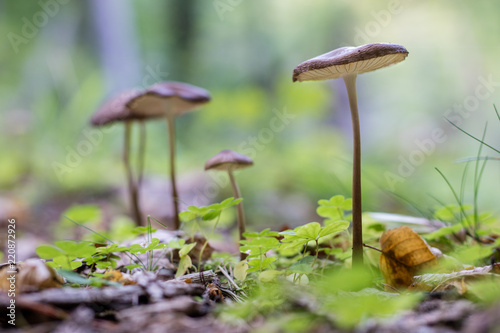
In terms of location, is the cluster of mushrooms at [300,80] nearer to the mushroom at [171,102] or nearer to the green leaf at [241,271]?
the mushroom at [171,102]

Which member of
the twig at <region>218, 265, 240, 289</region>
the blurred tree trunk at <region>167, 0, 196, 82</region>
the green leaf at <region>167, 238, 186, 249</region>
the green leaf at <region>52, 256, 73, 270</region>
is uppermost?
the blurred tree trunk at <region>167, 0, 196, 82</region>

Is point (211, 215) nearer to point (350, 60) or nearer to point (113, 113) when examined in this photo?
point (350, 60)

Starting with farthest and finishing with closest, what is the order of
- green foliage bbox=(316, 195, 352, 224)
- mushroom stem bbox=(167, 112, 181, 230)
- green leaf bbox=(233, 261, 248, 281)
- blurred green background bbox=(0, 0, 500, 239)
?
blurred green background bbox=(0, 0, 500, 239) → mushroom stem bbox=(167, 112, 181, 230) → green foliage bbox=(316, 195, 352, 224) → green leaf bbox=(233, 261, 248, 281)

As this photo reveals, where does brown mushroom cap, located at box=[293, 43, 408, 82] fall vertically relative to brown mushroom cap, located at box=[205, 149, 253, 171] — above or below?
above

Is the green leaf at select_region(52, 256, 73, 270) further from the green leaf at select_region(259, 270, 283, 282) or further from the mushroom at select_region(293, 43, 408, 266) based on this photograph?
the mushroom at select_region(293, 43, 408, 266)

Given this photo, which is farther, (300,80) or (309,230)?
(300,80)

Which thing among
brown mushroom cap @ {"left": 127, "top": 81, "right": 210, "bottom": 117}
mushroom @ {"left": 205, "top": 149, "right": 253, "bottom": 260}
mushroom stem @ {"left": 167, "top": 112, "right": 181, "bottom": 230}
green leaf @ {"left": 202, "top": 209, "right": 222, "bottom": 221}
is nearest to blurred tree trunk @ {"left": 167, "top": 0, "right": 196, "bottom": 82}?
brown mushroom cap @ {"left": 127, "top": 81, "right": 210, "bottom": 117}

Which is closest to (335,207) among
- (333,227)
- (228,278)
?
(333,227)
